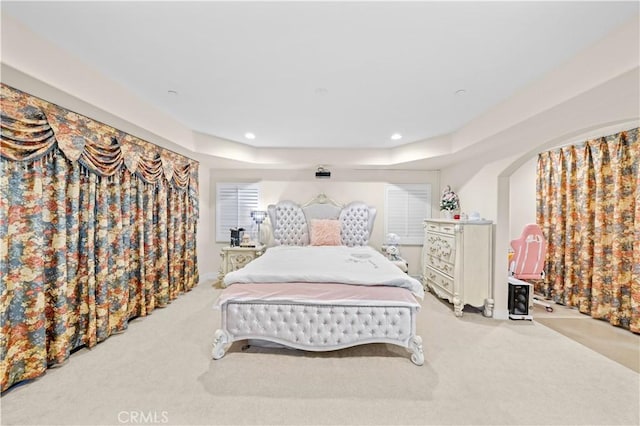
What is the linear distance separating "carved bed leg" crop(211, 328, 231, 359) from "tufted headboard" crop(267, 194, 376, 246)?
8.54ft

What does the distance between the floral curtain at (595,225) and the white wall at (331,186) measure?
6.65 feet

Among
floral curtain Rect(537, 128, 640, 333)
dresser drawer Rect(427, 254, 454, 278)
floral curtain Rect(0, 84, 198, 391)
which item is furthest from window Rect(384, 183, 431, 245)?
floral curtain Rect(0, 84, 198, 391)

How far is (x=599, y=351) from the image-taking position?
105 inches

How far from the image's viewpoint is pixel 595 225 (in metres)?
3.55

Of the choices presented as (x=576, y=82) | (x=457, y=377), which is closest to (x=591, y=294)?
(x=457, y=377)

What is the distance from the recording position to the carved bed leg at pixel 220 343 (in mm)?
2475

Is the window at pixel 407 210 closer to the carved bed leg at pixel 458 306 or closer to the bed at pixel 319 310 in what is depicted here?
the carved bed leg at pixel 458 306

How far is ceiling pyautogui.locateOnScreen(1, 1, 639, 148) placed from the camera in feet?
5.07

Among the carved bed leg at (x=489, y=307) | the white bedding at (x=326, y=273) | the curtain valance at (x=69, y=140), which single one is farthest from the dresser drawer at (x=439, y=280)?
the curtain valance at (x=69, y=140)

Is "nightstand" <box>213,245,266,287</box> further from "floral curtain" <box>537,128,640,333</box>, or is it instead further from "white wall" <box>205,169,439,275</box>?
"floral curtain" <box>537,128,640,333</box>

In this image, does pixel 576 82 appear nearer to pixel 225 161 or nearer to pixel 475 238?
→ pixel 475 238

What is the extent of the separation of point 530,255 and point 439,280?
1400mm

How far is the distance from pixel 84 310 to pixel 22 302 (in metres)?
0.62

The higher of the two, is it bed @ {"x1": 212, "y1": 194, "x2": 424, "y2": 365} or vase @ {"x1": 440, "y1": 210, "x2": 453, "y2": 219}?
vase @ {"x1": 440, "y1": 210, "x2": 453, "y2": 219}
